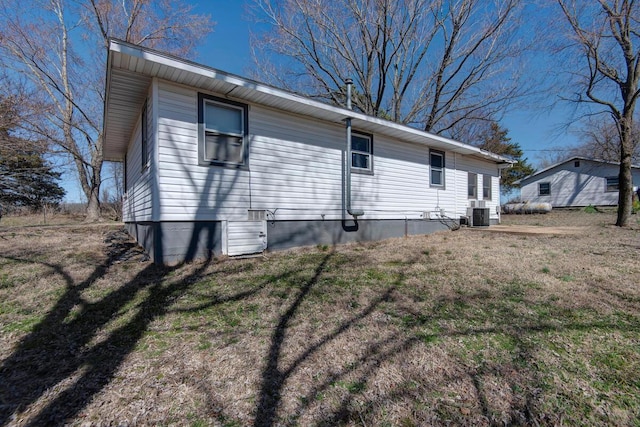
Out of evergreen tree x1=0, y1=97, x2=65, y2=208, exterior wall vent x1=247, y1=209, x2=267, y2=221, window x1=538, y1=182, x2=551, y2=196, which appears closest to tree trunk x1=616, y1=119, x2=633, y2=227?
exterior wall vent x1=247, y1=209, x2=267, y2=221

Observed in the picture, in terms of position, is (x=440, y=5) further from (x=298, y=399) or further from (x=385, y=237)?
(x=298, y=399)

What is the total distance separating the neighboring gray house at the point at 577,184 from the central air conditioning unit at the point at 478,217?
16.5m

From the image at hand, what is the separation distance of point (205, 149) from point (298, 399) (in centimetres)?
461

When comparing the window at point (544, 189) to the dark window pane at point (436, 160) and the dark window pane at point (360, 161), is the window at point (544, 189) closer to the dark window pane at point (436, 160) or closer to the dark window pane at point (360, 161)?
the dark window pane at point (436, 160)

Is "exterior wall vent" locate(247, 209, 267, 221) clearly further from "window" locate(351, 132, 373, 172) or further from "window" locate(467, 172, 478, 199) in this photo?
"window" locate(467, 172, 478, 199)

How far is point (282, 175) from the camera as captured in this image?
6453mm

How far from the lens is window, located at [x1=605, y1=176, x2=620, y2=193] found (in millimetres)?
20969

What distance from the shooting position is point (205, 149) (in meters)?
5.49

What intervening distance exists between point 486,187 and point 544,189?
53.9ft

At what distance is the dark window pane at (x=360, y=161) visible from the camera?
7.75 metres

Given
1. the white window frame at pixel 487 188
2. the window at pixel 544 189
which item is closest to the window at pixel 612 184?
the window at pixel 544 189

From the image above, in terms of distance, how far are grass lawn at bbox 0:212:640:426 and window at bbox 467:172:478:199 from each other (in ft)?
21.0

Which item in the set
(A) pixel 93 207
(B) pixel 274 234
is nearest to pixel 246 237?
(B) pixel 274 234

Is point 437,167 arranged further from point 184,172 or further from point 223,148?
point 184,172
